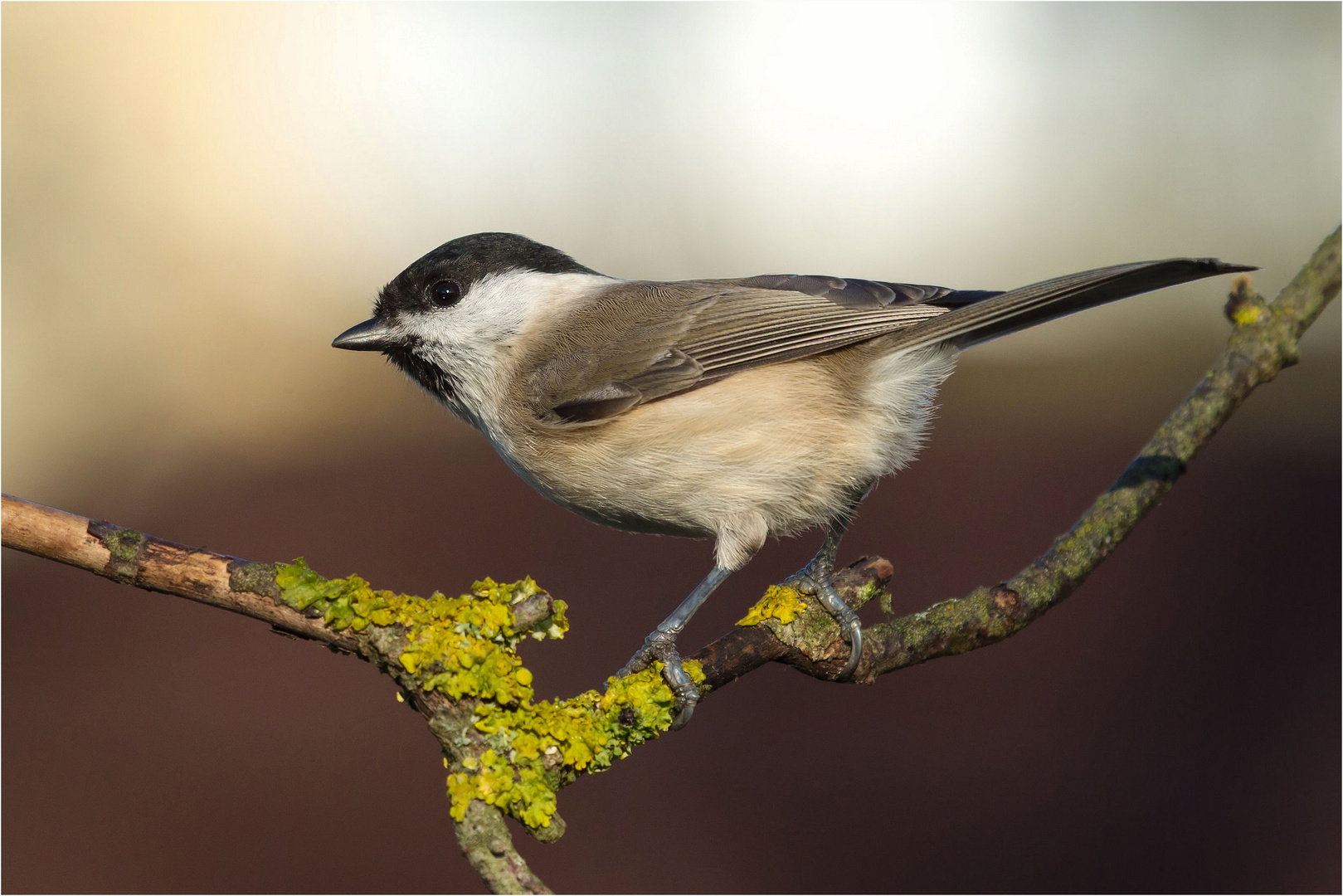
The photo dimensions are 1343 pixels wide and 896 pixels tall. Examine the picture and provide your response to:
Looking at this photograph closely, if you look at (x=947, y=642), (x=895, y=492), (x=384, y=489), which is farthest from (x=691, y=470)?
(x=384, y=489)

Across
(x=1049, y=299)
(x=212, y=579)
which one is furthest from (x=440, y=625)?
(x=1049, y=299)

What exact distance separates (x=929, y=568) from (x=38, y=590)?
414 cm

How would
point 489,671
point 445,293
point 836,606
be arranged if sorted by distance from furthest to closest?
point 445,293
point 836,606
point 489,671

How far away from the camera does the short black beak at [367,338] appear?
237 cm

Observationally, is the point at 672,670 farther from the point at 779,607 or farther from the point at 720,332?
the point at 720,332

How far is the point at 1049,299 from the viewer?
1964 millimetres

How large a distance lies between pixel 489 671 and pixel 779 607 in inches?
24.8

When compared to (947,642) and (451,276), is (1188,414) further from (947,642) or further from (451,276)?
(451,276)

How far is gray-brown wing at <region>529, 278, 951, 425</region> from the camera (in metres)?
2.25

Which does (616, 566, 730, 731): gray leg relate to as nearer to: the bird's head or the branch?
the branch

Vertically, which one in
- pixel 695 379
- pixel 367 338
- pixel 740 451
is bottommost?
pixel 740 451

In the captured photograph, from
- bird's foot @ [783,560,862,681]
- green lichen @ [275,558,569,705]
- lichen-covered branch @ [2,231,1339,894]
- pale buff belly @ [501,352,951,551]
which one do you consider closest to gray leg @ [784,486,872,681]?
bird's foot @ [783,560,862,681]

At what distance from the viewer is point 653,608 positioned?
3914mm

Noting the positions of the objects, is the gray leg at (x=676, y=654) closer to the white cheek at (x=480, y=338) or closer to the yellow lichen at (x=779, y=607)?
the yellow lichen at (x=779, y=607)
